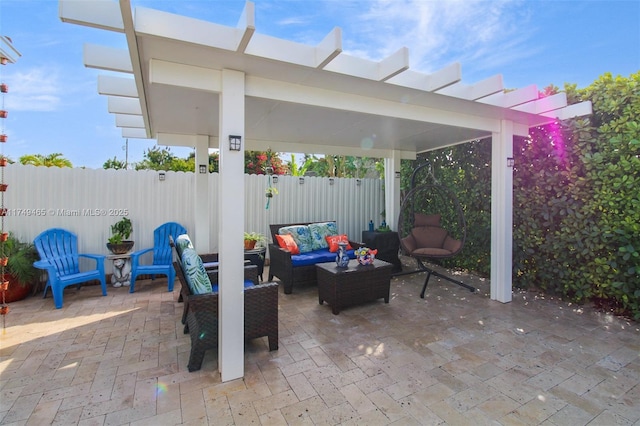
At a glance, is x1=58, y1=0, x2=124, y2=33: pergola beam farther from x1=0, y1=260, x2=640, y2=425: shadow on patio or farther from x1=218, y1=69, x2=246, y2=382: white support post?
x1=0, y1=260, x2=640, y2=425: shadow on patio

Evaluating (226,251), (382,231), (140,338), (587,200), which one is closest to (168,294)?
(140,338)

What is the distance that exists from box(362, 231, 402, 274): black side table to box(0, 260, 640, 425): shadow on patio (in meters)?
1.90

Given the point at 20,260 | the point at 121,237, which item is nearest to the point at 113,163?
the point at 121,237

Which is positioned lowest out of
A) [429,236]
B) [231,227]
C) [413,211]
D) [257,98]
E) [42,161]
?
[429,236]

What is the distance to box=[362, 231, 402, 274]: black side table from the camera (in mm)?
6062

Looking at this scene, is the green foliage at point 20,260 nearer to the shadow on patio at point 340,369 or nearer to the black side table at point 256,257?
the shadow on patio at point 340,369

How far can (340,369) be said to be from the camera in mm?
2740

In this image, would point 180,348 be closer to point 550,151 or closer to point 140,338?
point 140,338

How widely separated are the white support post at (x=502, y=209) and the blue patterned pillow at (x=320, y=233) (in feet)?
9.47

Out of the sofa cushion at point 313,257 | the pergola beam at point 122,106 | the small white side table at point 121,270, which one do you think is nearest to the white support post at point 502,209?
the sofa cushion at point 313,257

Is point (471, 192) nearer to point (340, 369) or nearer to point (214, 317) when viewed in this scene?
point (340, 369)

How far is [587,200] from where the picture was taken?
4199 mm

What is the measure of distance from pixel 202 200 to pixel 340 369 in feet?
12.6

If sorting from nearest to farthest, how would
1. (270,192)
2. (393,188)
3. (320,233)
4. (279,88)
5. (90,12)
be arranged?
1. (90,12)
2. (279,88)
3. (320,233)
4. (270,192)
5. (393,188)
